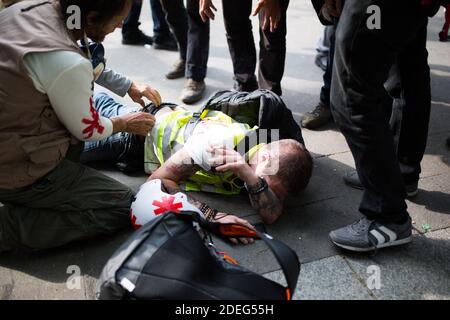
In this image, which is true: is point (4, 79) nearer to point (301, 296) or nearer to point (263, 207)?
point (263, 207)

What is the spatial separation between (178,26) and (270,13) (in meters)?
1.17

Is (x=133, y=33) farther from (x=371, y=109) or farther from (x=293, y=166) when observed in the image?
(x=371, y=109)

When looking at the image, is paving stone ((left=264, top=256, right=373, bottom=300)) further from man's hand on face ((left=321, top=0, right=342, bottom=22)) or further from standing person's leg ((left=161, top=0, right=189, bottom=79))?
standing person's leg ((left=161, top=0, right=189, bottom=79))

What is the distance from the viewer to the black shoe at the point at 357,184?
2.42 m

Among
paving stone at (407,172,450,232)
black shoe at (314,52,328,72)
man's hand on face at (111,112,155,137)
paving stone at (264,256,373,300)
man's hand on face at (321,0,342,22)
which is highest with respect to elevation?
man's hand on face at (321,0,342,22)

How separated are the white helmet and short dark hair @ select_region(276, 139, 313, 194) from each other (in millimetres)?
495

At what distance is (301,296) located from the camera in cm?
187

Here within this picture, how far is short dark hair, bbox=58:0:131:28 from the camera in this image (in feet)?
5.85

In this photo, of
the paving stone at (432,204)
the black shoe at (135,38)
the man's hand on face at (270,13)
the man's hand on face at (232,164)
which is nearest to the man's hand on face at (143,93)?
the man's hand on face at (232,164)

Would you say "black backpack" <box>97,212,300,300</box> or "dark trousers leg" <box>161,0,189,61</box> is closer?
"black backpack" <box>97,212,300,300</box>

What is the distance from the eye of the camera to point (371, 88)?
1.76 metres

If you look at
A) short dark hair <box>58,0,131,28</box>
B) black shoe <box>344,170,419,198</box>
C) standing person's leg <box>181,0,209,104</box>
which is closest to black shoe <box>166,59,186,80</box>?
standing person's leg <box>181,0,209,104</box>

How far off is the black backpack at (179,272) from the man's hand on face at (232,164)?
557 mm

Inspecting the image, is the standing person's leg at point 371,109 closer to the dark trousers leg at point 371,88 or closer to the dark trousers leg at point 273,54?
the dark trousers leg at point 371,88
